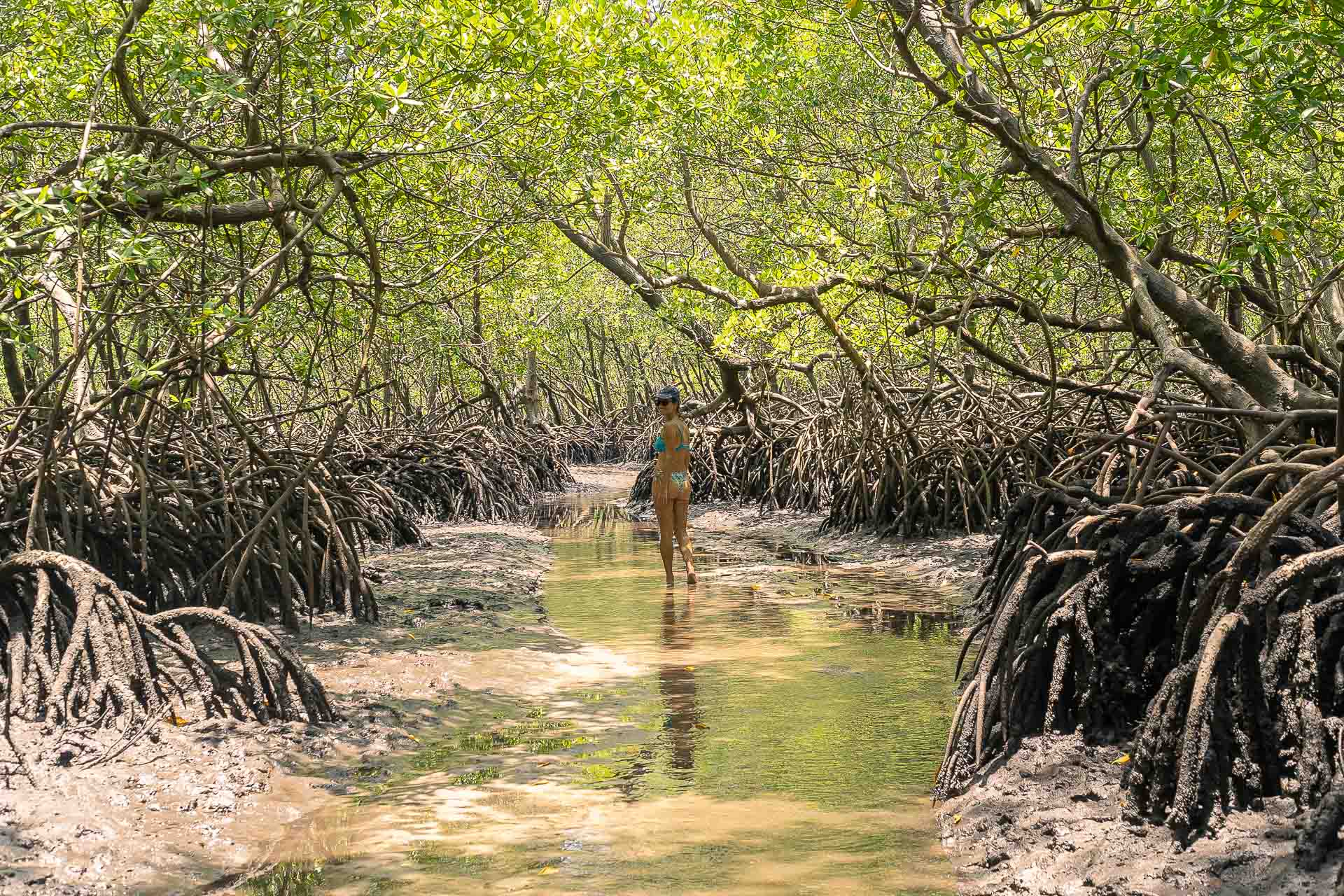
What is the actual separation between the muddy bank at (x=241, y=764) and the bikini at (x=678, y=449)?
1.94 meters

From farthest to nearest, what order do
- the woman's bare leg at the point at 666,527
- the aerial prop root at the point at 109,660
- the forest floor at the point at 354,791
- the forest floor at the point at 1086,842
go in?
1. the woman's bare leg at the point at 666,527
2. the aerial prop root at the point at 109,660
3. the forest floor at the point at 354,791
4. the forest floor at the point at 1086,842

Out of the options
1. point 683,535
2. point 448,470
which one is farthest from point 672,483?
point 448,470

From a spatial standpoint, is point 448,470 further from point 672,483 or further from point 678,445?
point 678,445

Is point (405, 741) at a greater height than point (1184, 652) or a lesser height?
lesser

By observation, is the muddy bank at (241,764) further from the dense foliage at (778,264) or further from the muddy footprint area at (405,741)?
the dense foliage at (778,264)

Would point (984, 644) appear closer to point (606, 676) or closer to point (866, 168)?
point (606, 676)

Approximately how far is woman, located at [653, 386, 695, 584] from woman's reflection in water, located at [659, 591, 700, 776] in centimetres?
109

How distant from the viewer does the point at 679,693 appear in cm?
572

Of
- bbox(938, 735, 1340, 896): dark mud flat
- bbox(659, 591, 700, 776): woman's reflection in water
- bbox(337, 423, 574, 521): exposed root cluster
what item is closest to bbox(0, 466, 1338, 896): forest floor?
bbox(938, 735, 1340, 896): dark mud flat

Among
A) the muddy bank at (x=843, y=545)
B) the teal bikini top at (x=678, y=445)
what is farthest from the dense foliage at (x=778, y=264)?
the teal bikini top at (x=678, y=445)

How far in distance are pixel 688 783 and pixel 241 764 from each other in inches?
55.5

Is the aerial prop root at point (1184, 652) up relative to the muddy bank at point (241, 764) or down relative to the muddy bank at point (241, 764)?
up

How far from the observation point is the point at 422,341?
17672 mm

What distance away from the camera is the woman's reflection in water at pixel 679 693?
4738mm
